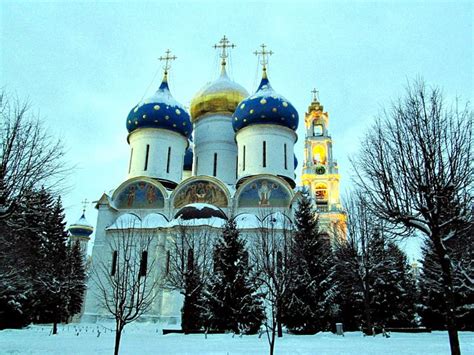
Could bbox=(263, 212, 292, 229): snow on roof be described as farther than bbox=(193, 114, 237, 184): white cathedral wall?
No

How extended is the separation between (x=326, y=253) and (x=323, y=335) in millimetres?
3679

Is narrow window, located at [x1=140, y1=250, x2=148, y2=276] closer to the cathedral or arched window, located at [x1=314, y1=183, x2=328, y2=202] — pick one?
the cathedral

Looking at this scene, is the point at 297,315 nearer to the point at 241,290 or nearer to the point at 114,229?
the point at 241,290

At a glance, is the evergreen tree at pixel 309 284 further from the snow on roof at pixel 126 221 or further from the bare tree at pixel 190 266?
the snow on roof at pixel 126 221

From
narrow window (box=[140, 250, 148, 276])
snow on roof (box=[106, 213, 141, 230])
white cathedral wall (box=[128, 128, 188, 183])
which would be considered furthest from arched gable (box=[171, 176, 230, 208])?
narrow window (box=[140, 250, 148, 276])

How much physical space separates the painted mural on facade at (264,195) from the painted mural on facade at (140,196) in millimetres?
4907

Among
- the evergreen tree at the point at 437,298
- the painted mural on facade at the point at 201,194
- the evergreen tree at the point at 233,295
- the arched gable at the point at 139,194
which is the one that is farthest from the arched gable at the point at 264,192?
the evergreen tree at the point at 437,298

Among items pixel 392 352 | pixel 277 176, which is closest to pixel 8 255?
pixel 392 352

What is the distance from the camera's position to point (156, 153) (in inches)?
1072

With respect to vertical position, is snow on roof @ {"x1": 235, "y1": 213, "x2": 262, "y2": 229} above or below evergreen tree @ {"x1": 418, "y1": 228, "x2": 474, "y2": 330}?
above

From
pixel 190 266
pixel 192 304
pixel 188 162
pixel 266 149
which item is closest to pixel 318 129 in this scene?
pixel 188 162

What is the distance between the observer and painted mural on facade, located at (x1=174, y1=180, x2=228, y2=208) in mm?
24594

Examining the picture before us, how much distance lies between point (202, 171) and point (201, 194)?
17.4 feet

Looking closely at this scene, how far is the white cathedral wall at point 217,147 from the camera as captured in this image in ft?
97.6
